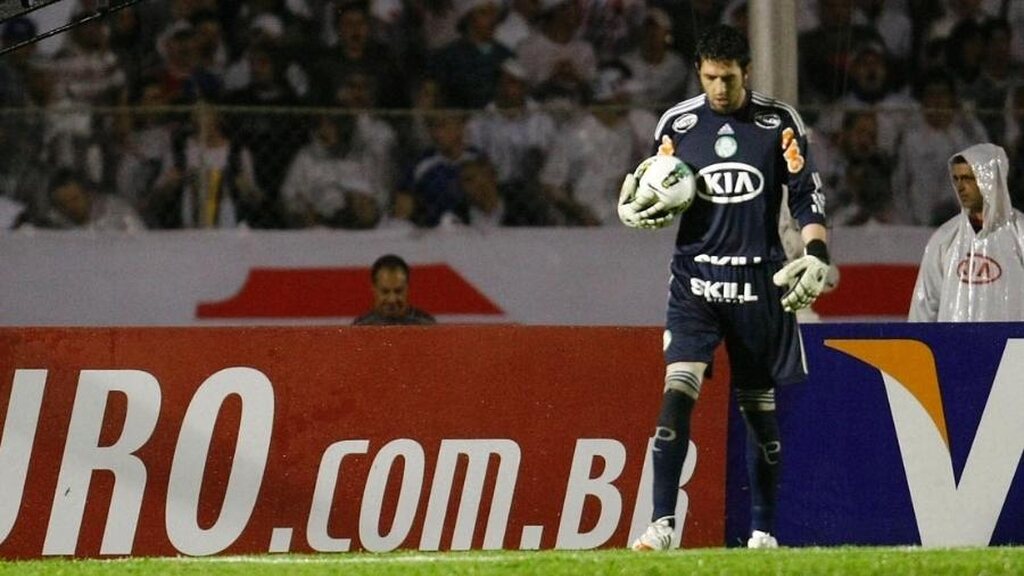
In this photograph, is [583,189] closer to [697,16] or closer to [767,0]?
[697,16]

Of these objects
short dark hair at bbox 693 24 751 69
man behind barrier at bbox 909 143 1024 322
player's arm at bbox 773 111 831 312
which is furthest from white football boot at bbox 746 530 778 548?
man behind barrier at bbox 909 143 1024 322

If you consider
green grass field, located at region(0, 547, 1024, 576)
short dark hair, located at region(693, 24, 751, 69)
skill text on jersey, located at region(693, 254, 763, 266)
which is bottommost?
green grass field, located at region(0, 547, 1024, 576)

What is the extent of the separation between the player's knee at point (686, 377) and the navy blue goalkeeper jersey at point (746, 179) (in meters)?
0.42

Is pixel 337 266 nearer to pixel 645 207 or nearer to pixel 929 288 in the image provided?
pixel 929 288

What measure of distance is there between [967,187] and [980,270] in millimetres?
409

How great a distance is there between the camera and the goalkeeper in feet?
24.5

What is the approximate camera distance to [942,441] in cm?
866

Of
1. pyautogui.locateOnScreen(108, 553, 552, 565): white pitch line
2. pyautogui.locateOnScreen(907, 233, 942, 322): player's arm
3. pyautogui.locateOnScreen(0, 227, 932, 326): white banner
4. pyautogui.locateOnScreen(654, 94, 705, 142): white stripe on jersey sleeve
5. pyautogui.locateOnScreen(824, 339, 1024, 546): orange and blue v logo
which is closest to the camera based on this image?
pyautogui.locateOnScreen(108, 553, 552, 565): white pitch line

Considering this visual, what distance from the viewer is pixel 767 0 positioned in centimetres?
948

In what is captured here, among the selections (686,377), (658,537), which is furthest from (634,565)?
(686,377)

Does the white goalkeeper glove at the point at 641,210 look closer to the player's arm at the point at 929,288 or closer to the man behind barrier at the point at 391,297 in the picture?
the player's arm at the point at 929,288

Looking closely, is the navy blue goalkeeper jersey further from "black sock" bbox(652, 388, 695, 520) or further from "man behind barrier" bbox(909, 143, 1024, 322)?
"man behind barrier" bbox(909, 143, 1024, 322)

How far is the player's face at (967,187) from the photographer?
9625 millimetres

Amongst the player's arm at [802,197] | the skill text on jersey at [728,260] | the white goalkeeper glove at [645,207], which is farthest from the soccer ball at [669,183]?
the player's arm at [802,197]
